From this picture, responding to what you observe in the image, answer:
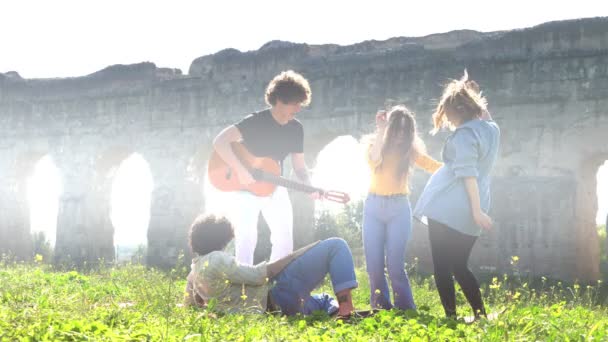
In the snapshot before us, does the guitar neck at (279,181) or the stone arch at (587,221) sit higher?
the guitar neck at (279,181)

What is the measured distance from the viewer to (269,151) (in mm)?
5160

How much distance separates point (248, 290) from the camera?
3.79 metres

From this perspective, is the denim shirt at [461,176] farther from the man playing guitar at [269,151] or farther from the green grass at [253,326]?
the man playing guitar at [269,151]

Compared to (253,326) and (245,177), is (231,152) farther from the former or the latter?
(253,326)

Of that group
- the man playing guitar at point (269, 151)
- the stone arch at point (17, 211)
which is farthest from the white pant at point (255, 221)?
the stone arch at point (17, 211)

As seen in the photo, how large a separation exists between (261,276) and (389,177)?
135cm

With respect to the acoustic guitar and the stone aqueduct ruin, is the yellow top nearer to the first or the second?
the acoustic guitar

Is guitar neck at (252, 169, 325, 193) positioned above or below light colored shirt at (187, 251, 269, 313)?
above

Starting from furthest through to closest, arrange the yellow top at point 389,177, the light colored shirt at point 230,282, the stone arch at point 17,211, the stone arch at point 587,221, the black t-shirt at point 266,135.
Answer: the stone arch at point 17,211
the stone arch at point 587,221
the black t-shirt at point 266,135
the yellow top at point 389,177
the light colored shirt at point 230,282

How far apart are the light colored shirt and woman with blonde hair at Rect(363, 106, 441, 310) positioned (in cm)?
105

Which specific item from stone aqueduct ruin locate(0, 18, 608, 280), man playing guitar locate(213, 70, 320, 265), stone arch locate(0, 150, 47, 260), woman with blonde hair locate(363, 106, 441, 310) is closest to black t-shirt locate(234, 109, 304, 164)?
man playing guitar locate(213, 70, 320, 265)

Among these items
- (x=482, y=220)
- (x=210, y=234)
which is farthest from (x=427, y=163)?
(x=210, y=234)

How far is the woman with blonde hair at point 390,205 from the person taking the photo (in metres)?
4.46

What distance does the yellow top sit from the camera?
456 centimetres
